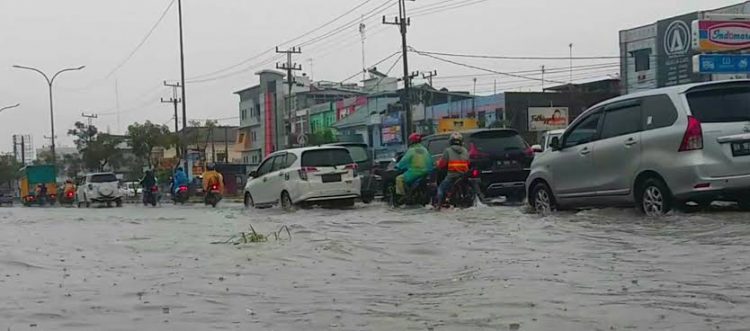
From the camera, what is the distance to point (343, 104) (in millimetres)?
71562

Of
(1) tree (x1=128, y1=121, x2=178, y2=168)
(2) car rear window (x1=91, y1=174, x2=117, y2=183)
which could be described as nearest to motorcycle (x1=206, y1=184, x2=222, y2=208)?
(2) car rear window (x1=91, y1=174, x2=117, y2=183)

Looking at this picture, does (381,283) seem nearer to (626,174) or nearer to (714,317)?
(714,317)

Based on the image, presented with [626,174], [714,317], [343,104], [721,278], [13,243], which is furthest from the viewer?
[343,104]

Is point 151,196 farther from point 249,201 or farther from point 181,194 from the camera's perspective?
point 249,201

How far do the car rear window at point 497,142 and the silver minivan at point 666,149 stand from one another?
442 cm

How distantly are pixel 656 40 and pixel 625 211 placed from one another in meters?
39.8

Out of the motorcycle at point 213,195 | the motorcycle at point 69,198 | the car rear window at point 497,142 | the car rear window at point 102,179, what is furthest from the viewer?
the motorcycle at point 69,198

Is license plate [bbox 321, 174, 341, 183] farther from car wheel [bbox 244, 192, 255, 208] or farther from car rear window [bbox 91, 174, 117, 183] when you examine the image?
car rear window [bbox 91, 174, 117, 183]

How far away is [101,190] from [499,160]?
2311 cm

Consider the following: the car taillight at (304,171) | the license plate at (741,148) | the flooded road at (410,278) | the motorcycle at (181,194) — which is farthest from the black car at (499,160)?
the motorcycle at (181,194)

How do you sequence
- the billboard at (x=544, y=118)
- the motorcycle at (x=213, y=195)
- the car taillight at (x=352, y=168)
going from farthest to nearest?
the billboard at (x=544, y=118) < the motorcycle at (x=213, y=195) < the car taillight at (x=352, y=168)

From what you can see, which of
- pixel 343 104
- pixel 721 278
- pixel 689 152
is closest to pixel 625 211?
pixel 689 152

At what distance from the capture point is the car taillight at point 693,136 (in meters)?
9.66

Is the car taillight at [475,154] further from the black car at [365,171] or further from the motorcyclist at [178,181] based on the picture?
the motorcyclist at [178,181]
